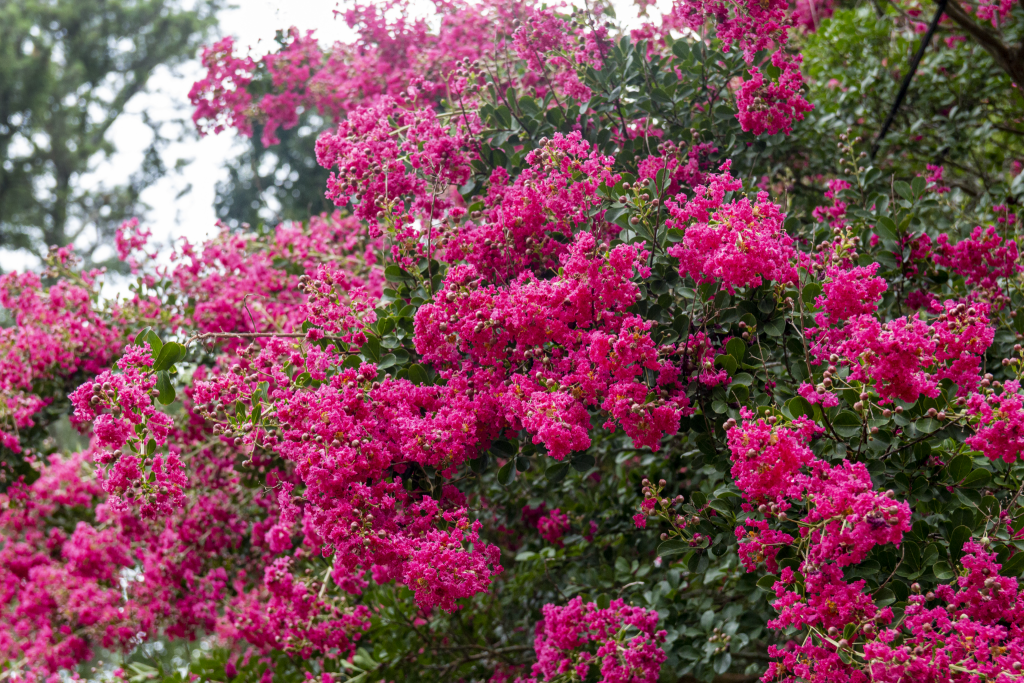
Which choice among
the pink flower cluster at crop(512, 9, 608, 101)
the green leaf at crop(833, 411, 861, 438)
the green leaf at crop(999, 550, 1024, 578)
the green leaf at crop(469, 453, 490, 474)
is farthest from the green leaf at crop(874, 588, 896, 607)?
the pink flower cluster at crop(512, 9, 608, 101)

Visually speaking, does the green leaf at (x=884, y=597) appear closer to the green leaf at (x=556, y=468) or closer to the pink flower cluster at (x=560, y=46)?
the green leaf at (x=556, y=468)

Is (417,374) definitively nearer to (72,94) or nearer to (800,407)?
(800,407)

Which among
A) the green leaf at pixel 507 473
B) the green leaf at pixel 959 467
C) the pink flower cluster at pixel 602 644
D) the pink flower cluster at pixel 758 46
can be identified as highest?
the pink flower cluster at pixel 758 46

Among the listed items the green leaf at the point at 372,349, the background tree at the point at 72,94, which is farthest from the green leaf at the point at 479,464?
the background tree at the point at 72,94

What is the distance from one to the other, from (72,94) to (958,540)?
16670 mm

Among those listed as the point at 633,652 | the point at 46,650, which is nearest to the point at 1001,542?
the point at 633,652

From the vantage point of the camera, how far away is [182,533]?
390 cm

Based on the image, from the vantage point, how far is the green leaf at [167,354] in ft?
7.53

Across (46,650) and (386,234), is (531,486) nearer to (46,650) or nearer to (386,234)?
(386,234)

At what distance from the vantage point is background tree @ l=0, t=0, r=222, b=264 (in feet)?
Answer: 44.2

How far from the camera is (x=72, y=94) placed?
1434cm

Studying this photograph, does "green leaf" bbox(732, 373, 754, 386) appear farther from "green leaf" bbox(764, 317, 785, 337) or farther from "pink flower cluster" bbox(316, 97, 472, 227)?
"pink flower cluster" bbox(316, 97, 472, 227)

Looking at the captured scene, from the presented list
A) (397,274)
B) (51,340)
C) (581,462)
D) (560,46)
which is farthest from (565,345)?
(51,340)

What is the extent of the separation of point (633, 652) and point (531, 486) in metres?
1.40
